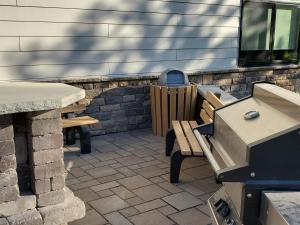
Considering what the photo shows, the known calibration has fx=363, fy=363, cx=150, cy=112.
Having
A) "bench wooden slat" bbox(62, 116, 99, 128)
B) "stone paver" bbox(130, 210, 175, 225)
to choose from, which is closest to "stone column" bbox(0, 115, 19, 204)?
"stone paver" bbox(130, 210, 175, 225)

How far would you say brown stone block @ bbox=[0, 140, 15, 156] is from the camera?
7.43 feet

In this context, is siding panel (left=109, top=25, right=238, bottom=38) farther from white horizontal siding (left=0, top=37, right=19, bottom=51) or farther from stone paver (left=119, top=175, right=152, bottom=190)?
stone paver (left=119, top=175, right=152, bottom=190)

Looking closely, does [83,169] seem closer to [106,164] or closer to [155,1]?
[106,164]

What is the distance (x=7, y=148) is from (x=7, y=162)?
0.30 ft

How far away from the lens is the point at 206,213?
2949 mm

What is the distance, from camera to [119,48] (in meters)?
5.01

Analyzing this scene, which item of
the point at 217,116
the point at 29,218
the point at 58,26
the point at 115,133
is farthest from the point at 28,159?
the point at 115,133

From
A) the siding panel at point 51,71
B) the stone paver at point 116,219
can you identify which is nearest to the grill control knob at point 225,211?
the stone paver at point 116,219

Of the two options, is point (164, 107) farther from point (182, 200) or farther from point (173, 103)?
point (182, 200)

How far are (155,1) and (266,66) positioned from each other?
9.09ft

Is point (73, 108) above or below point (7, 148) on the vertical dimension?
below

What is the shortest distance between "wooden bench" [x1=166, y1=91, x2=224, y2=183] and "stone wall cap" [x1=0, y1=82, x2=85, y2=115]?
4.02 feet

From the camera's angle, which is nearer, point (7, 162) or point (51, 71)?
point (7, 162)

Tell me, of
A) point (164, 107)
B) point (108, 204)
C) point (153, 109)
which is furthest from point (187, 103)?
point (108, 204)
